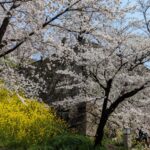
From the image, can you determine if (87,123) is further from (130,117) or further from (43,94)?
(43,94)

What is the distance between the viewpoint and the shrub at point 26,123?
12.9 metres

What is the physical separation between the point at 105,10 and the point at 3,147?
5272mm

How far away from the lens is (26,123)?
45.6ft

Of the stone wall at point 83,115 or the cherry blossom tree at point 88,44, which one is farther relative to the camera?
the stone wall at point 83,115

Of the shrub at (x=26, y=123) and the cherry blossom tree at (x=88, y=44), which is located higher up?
the cherry blossom tree at (x=88, y=44)

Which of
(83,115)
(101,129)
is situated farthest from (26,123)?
(101,129)

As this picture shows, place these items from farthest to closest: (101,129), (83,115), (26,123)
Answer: (83,115) → (26,123) → (101,129)

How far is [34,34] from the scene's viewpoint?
9.34 m

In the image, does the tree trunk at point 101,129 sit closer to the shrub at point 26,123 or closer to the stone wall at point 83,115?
the shrub at point 26,123

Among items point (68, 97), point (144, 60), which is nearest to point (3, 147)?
point (68, 97)

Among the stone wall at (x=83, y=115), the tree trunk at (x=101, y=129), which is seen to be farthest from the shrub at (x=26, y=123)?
the tree trunk at (x=101, y=129)

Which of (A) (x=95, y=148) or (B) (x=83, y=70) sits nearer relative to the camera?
(A) (x=95, y=148)

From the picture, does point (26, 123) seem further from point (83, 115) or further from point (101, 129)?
point (101, 129)

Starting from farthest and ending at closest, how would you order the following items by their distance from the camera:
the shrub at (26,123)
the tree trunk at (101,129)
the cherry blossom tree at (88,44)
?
the shrub at (26,123) < the tree trunk at (101,129) < the cherry blossom tree at (88,44)
